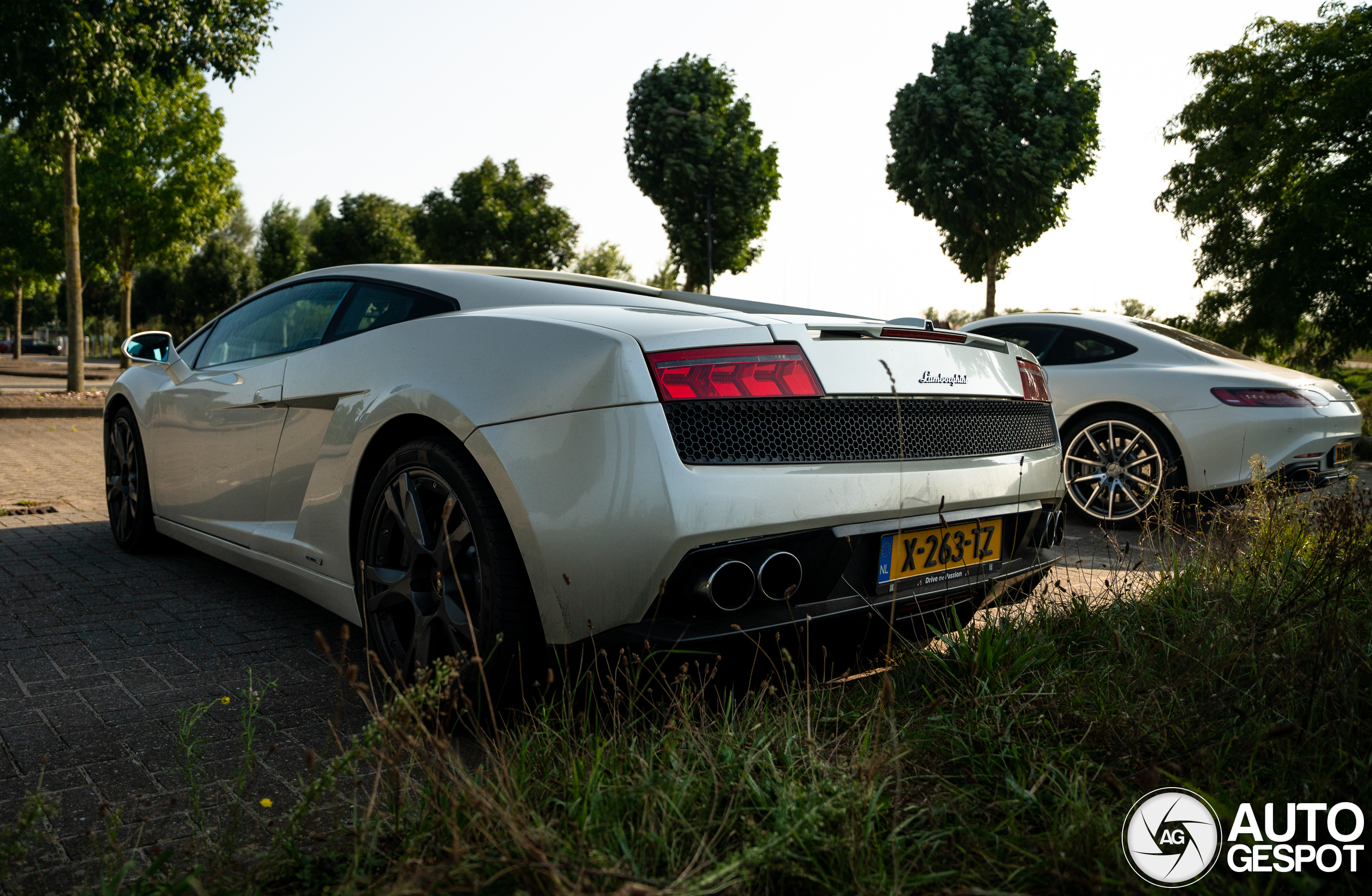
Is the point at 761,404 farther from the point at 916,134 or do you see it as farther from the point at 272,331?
the point at 916,134

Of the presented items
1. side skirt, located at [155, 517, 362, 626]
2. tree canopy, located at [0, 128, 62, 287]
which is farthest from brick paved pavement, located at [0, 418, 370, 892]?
tree canopy, located at [0, 128, 62, 287]

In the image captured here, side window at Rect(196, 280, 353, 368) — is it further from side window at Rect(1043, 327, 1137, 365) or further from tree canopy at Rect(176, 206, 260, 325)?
tree canopy at Rect(176, 206, 260, 325)

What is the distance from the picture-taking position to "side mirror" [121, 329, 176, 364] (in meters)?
4.77

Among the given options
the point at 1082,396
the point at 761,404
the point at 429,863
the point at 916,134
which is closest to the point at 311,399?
the point at 761,404

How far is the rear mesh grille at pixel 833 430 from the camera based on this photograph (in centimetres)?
235

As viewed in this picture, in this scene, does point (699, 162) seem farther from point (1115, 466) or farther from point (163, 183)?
point (1115, 466)

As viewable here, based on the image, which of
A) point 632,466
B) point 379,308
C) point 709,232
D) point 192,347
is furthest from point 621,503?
→ point 709,232

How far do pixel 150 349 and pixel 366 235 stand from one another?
43060mm

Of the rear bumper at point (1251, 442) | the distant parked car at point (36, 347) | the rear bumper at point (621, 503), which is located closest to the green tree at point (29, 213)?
the rear bumper at point (1251, 442)

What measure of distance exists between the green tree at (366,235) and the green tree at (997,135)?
30.1 meters

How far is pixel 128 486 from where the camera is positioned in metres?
5.00

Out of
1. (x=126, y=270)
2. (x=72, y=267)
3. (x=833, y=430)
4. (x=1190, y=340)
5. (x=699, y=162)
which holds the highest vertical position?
(x=699, y=162)

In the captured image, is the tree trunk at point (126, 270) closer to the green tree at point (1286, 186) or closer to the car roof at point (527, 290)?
the green tree at point (1286, 186)

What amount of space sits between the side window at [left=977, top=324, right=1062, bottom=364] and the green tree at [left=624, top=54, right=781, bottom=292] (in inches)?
815
